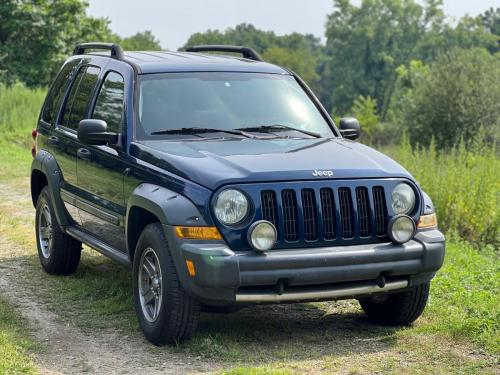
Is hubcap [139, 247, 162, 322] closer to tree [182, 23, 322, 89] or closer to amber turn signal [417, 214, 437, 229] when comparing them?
amber turn signal [417, 214, 437, 229]

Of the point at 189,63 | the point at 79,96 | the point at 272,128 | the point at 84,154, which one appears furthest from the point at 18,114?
the point at 272,128

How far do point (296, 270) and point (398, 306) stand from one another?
1.26 metres

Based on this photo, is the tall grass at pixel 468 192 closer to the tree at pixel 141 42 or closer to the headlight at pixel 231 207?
the headlight at pixel 231 207

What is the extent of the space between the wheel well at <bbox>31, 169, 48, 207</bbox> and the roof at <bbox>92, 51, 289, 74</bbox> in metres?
1.62

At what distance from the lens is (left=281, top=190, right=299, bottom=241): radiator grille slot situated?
6352mm

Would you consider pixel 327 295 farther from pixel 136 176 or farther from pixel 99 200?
pixel 99 200

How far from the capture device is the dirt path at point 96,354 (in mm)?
6250

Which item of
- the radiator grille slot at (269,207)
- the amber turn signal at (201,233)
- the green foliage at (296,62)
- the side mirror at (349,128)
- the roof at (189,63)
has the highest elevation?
the roof at (189,63)

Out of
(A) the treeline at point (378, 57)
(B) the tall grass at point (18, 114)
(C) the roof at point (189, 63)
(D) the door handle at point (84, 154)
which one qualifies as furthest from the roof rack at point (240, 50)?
(B) the tall grass at point (18, 114)

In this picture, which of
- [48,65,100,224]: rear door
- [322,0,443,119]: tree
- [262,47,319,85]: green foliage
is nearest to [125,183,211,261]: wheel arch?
[48,65,100,224]: rear door

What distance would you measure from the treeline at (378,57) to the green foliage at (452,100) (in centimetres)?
5

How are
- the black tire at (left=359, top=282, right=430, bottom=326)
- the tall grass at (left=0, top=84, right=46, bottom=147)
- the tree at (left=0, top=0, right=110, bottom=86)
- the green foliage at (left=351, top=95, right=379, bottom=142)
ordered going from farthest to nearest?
the green foliage at (left=351, top=95, right=379, bottom=142)
the tree at (left=0, top=0, right=110, bottom=86)
the tall grass at (left=0, top=84, right=46, bottom=147)
the black tire at (left=359, top=282, right=430, bottom=326)

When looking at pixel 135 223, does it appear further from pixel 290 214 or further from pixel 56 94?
pixel 56 94

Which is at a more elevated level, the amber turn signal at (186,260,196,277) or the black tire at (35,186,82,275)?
the amber turn signal at (186,260,196,277)
